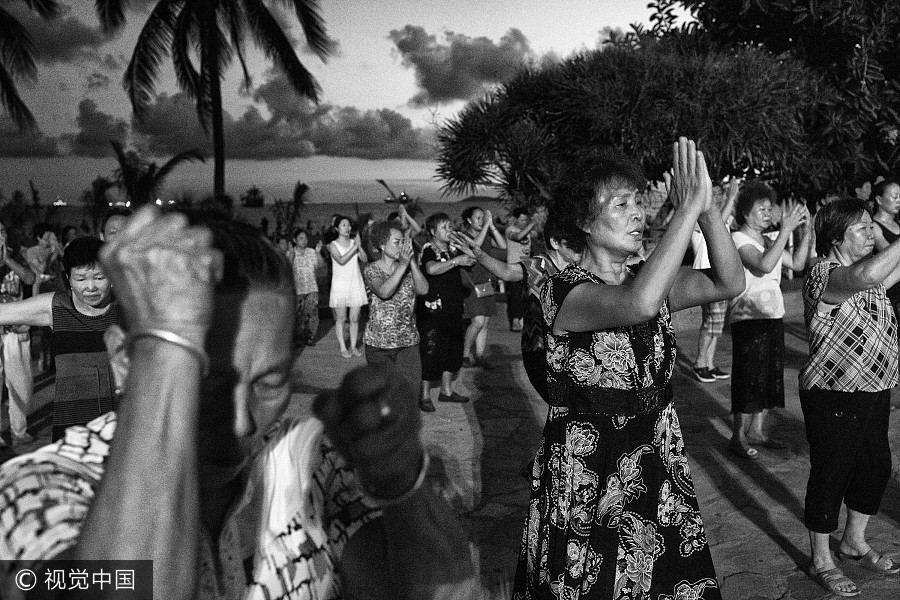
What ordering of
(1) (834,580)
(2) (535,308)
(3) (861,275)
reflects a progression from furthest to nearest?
(2) (535,308) < (1) (834,580) < (3) (861,275)

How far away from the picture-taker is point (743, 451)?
5.87 meters

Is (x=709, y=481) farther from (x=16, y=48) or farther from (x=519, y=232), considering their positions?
(x=16, y=48)

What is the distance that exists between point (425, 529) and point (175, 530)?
17.0 inches

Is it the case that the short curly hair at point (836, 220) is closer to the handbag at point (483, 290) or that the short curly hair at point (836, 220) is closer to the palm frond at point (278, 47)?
the handbag at point (483, 290)

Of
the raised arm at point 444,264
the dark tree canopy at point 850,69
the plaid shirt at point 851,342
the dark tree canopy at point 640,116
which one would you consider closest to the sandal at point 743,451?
the plaid shirt at point 851,342

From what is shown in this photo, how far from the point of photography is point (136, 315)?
2.93 feet

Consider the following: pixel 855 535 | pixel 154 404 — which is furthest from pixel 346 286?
pixel 154 404

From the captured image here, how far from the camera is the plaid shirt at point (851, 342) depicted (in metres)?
3.86

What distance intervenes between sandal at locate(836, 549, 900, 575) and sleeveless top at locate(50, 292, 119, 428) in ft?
12.8

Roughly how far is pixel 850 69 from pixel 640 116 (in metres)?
3.58

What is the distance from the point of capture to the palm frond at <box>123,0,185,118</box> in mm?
18484

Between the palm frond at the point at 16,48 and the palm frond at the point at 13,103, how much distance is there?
0.48 meters

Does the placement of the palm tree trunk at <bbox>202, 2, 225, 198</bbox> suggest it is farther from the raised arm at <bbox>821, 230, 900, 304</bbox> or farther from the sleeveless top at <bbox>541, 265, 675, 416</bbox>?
the sleeveless top at <bbox>541, 265, 675, 416</bbox>

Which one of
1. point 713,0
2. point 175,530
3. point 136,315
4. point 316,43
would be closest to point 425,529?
point 175,530
